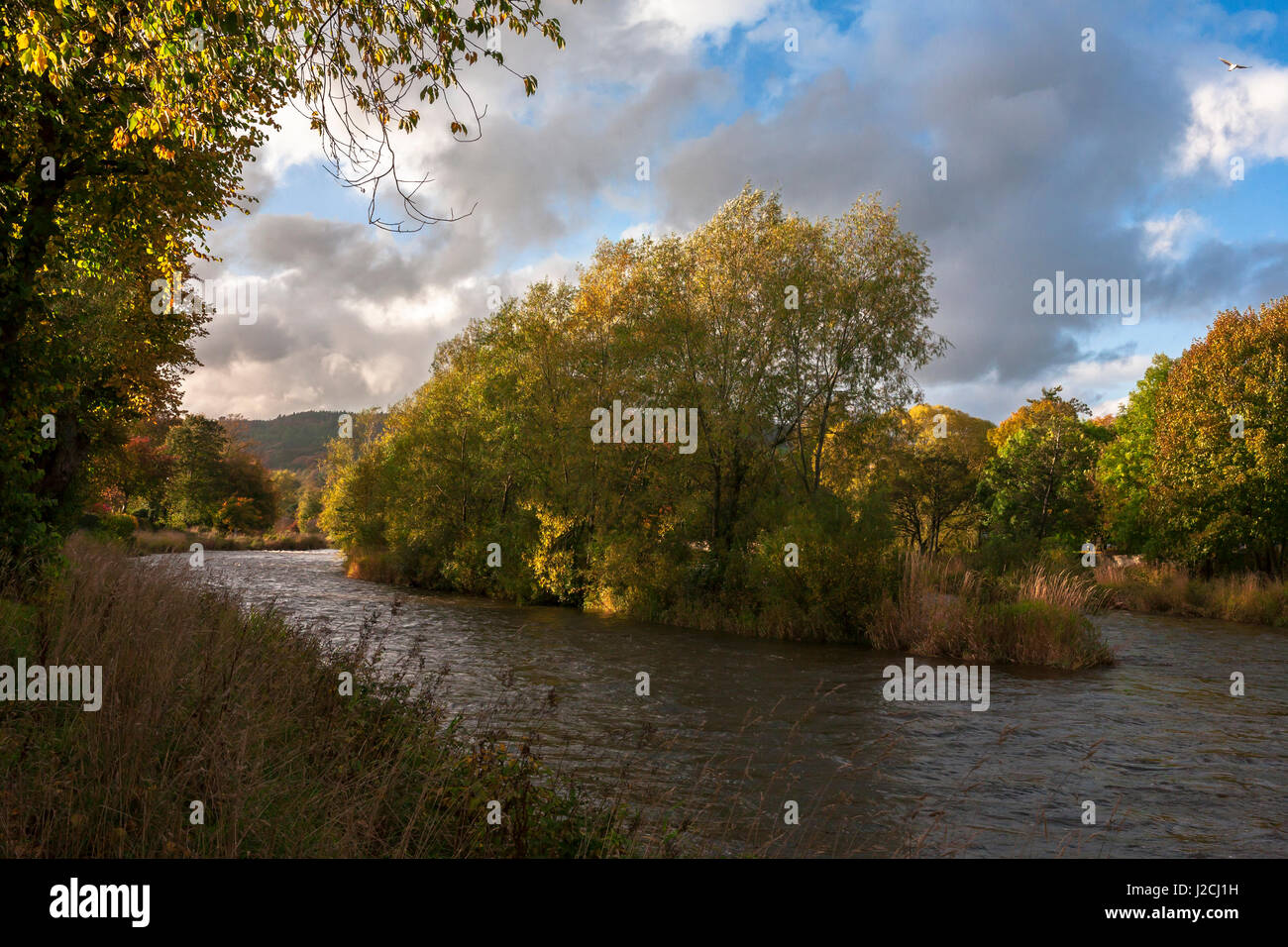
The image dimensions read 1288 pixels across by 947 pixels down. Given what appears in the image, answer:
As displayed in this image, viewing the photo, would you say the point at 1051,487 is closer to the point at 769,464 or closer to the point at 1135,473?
the point at 1135,473

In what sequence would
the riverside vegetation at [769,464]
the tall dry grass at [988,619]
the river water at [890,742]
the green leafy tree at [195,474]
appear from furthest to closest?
the green leafy tree at [195,474]
the riverside vegetation at [769,464]
the tall dry grass at [988,619]
the river water at [890,742]

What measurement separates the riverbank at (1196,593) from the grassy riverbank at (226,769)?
33121mm

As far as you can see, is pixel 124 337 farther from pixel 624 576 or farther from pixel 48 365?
pixel 624 576

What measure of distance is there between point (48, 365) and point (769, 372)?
24.0m

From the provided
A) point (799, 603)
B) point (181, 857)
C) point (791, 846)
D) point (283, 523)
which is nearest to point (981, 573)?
point (799, 603)

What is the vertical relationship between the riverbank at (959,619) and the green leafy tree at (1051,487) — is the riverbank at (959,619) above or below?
below

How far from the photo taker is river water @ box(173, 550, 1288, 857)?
852cm

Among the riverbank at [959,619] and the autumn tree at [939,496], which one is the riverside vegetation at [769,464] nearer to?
the riverbank at [959,619]

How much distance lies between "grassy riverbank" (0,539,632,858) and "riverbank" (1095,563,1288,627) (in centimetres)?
3312

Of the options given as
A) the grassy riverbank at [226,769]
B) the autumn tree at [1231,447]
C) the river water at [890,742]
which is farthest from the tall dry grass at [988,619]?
the autumn tree at [1231,447]

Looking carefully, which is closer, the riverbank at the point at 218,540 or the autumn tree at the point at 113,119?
the autumn tree at the point at 113,119

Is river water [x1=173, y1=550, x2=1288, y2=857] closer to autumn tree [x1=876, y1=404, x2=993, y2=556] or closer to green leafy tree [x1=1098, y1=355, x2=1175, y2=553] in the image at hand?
green leafy tree [x1=1098, y1=355, x2=1175, y2=553]

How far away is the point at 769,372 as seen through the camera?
29.7 meters

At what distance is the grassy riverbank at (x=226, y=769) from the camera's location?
4758 mm
